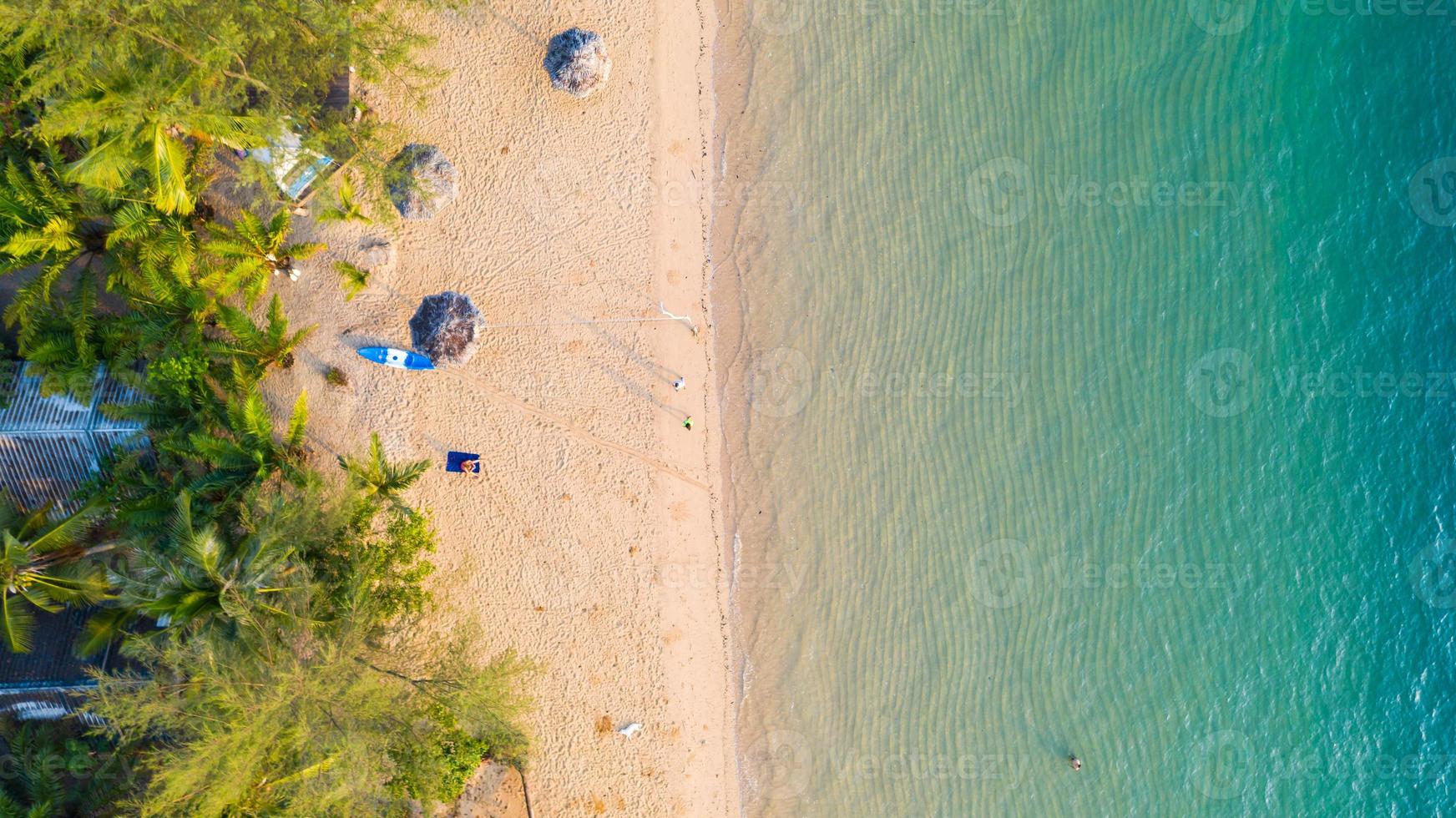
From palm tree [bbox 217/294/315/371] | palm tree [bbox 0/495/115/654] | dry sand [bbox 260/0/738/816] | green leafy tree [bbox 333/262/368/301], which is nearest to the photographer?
palm tree [bbox 0/495/115/654]

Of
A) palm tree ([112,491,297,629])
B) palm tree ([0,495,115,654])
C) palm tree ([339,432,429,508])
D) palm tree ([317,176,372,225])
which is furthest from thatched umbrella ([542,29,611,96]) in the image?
palm tree ([0,495,115,654])

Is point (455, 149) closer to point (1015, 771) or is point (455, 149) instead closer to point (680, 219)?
point (680, 219)

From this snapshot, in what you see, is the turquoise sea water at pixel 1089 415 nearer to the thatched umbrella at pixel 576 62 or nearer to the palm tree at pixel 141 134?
the thatched umbrella at pixel 576 62

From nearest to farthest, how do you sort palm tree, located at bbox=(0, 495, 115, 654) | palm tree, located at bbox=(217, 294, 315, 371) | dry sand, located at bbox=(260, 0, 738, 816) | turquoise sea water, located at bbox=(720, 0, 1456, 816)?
palm tree, located at bbox=(0, 495, 115, 654)
palm tree, located at bbox=(217, 294, 315, 371)
dry sand, located at bbox=(260, 0, 738, 816)
turquoise sea water, located at bbox=(720, 0, 1456, 816)

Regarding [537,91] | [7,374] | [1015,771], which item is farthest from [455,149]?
[1015,771]

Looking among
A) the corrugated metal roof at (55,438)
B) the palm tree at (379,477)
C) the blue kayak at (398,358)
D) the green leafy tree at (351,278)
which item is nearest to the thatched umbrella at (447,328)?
the blue kayak at (398,358)

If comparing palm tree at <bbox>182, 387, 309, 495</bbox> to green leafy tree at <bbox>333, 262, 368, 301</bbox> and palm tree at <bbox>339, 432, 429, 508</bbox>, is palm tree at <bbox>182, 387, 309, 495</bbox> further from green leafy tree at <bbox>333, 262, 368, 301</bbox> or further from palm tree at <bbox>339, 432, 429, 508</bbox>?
green leafy tree at <bbox>333, 262, 368, 301</bbox>
